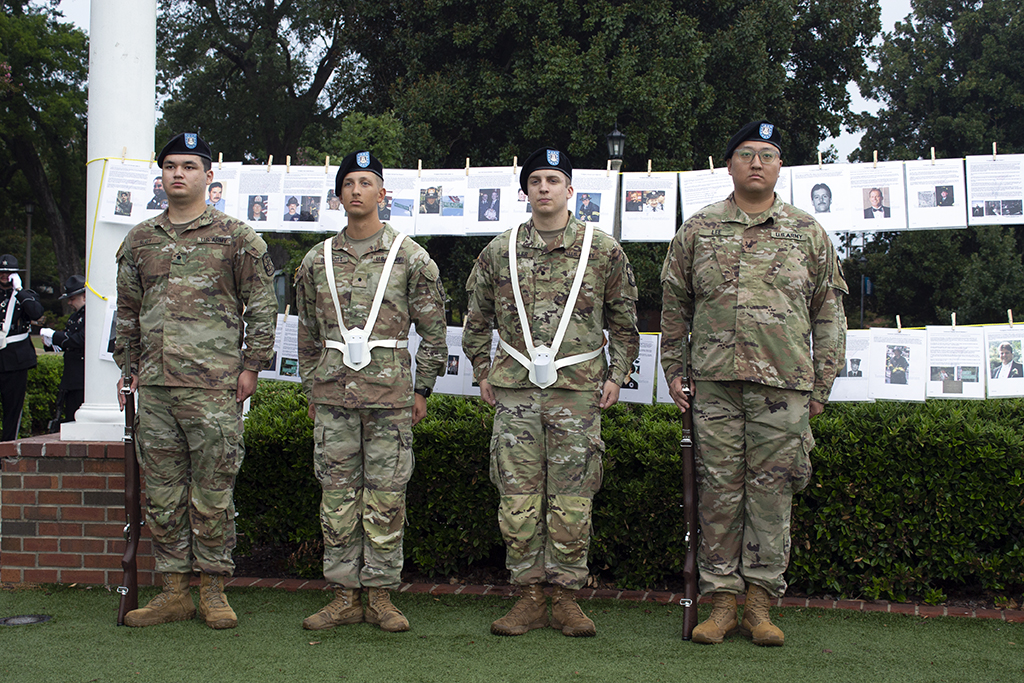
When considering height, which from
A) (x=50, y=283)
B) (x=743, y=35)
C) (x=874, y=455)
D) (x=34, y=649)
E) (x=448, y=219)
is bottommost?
(x=34, y=649)

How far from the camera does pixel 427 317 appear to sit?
4.26 meters

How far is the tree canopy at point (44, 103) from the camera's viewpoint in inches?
1057

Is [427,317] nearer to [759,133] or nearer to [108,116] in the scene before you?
[759,133]

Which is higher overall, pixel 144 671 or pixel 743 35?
pixel 743 35

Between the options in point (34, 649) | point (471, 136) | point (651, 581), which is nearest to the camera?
point (34, 649)

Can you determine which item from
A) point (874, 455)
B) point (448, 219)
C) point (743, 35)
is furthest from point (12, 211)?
point (874, 455)

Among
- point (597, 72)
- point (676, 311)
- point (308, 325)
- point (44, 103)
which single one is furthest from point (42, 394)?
point (44, 103)

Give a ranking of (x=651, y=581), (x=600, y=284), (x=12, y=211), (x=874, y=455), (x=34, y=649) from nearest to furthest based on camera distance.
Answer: (x=34, y=649) → (x=600, y=284) → (x=874, y=455) → (x=651, y=581) → (x=12, y=211)

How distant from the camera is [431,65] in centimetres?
2066

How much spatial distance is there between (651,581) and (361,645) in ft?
5.71

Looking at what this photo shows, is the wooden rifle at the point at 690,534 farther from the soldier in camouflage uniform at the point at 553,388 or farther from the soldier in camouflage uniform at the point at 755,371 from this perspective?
the soldier in camouflage uniform at the point at 553,388

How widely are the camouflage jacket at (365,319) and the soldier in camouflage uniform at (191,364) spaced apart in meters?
0.22

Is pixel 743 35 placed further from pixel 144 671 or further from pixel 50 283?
pixel 50 283

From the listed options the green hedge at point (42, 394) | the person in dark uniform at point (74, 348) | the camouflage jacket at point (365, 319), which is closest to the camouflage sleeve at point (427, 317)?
the camouflage jacket at point (365, 319)
